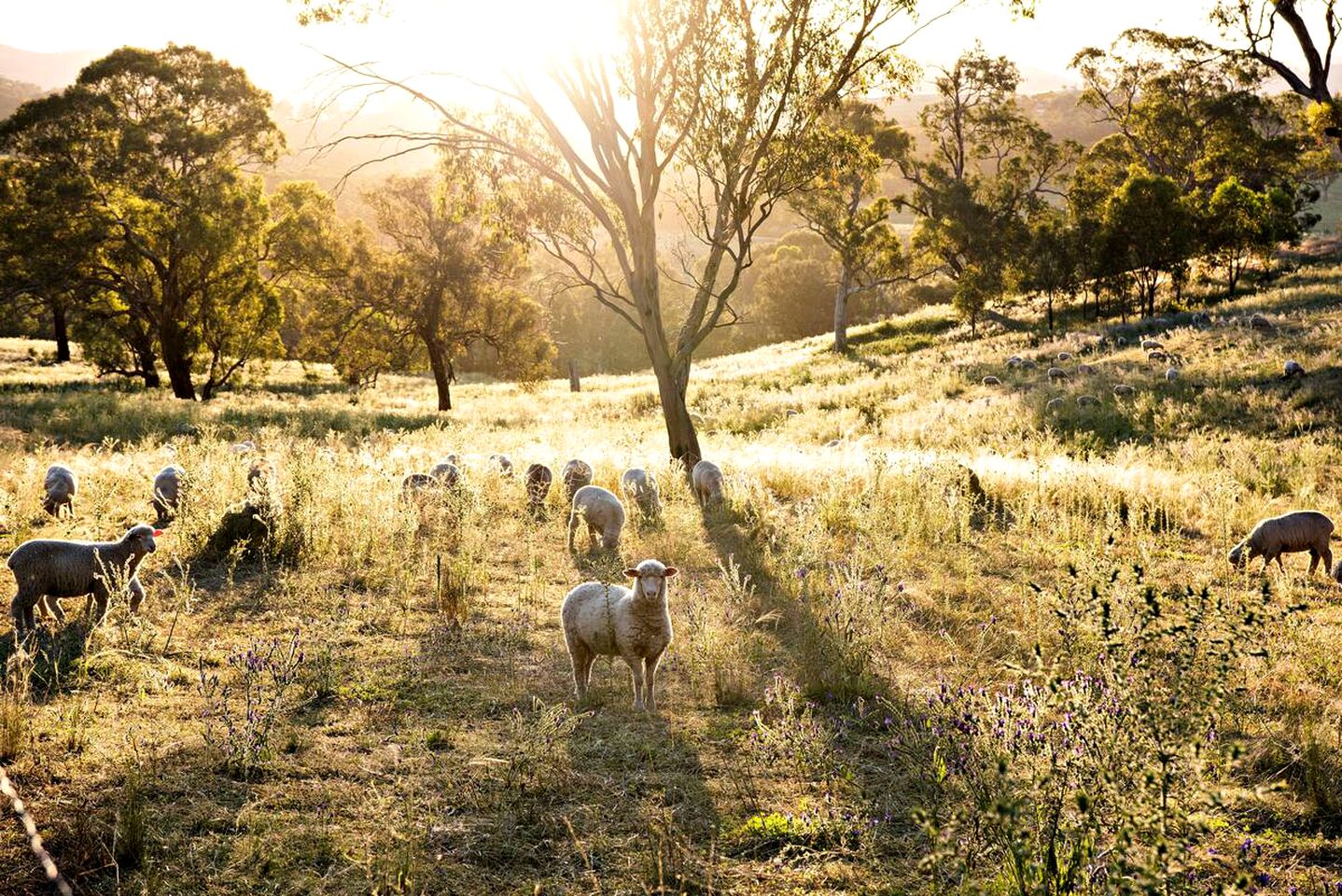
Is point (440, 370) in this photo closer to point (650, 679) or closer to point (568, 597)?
point (568, 597)

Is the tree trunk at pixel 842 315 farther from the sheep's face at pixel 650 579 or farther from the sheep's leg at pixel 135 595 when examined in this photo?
the sheep's leg at pixel 135 595

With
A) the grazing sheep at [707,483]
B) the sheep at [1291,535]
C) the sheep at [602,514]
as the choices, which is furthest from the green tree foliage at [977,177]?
the sheep at [602,514]

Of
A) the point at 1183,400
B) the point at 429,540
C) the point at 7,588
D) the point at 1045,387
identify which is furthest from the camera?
the point at 1045,387

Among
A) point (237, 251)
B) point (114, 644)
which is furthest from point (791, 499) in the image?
point (237, 251)

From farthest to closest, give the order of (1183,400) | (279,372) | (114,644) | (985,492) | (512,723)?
(279,372), (1183,400), (985,492), (114,644), (512,723)

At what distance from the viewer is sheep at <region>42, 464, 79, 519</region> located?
31.1ft

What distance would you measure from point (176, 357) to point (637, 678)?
27.7 m

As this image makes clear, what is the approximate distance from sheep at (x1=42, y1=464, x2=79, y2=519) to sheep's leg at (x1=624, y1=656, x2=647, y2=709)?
7.81 meters

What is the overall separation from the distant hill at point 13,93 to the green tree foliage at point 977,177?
202553 mm

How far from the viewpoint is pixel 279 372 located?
4591cm

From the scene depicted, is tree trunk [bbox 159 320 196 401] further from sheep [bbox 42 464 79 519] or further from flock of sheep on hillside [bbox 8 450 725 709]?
flock of sheep on hillside [bbox 8 450 725 709]

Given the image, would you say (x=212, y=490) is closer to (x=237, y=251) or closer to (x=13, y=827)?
(x=13, y=827)

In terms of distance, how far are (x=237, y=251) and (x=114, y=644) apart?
2648cm

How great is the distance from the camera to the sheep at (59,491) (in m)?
9.48
